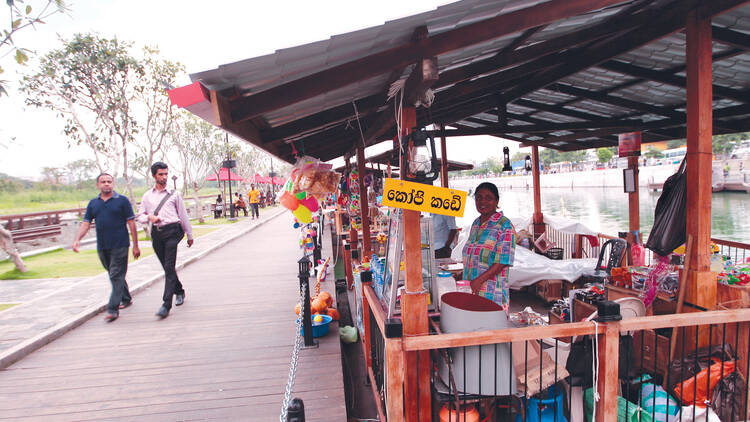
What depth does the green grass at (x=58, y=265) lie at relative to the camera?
8836mm

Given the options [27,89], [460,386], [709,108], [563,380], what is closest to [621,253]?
[709,108]

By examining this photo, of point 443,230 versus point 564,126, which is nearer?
point 564,126

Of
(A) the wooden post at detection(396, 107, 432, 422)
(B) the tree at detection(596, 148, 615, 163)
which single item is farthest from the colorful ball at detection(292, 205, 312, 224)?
(B) the tree at detection(596, 148, 615, 163)

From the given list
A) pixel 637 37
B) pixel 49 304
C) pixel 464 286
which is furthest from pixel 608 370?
pixel 49 304

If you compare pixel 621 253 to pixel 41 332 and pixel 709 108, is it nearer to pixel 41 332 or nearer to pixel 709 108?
pixel 709 108

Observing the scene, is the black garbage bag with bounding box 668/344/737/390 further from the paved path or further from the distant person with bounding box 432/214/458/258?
the paved path

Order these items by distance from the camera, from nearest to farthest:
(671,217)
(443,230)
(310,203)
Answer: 1. (671,217)
2. (310,203)
3. (443,230)

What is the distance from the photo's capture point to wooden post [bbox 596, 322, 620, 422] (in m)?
2.25

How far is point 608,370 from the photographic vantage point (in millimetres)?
2289

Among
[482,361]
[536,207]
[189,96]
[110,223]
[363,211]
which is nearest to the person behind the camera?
[189,96]

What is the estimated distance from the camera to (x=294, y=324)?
198 inches

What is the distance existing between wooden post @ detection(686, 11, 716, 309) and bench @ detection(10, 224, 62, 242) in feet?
54.2

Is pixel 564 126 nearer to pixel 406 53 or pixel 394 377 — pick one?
pixel 406 53

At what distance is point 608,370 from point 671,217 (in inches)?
73.2
